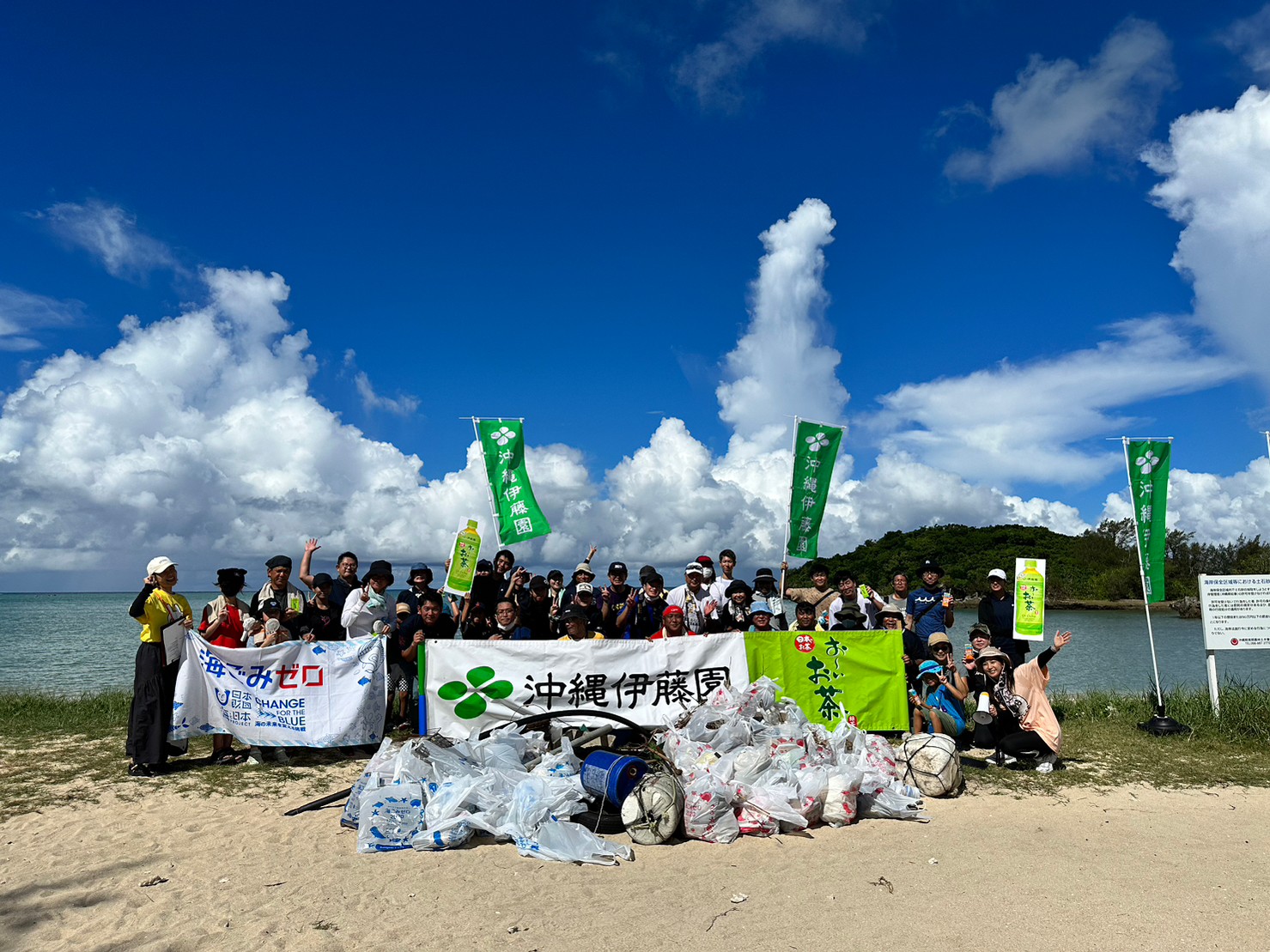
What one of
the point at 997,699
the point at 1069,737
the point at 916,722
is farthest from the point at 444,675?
the point at 1069,737

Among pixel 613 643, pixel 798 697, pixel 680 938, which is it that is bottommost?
pixel 680 938

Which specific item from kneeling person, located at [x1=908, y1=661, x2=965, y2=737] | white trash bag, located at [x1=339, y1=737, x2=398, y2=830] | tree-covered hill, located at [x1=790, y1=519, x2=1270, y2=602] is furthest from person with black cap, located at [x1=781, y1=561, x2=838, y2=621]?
tree-covered hill, located at [x1=790, y1=519, x2=1270, y2=602]

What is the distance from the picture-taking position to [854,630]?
8.16 meters

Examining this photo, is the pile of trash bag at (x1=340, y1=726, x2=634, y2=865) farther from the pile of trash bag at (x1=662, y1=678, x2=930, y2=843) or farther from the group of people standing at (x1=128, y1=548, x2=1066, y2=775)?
the group of people standing at (x1=128, y1=548, x2=1066, y2=775)

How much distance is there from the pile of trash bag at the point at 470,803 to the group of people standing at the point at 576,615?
2.07m

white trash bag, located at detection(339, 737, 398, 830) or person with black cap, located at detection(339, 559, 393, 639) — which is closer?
white trash bag, located at detection(339, 737, 398, 830)

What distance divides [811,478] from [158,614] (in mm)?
7065

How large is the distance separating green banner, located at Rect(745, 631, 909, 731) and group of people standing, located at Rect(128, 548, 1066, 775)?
24 cm

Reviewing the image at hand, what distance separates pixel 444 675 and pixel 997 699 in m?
5.26

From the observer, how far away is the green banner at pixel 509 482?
9242 millimetres

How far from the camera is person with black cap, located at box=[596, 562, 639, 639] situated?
8250 millimetres

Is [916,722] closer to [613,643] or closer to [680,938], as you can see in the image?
[613,643]

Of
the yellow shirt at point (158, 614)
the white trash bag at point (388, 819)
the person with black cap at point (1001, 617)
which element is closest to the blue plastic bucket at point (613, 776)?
the white trash bag at point (388, 819)

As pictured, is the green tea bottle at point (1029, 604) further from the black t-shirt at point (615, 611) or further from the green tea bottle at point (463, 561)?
the green tea bottle at point (463, 561)
